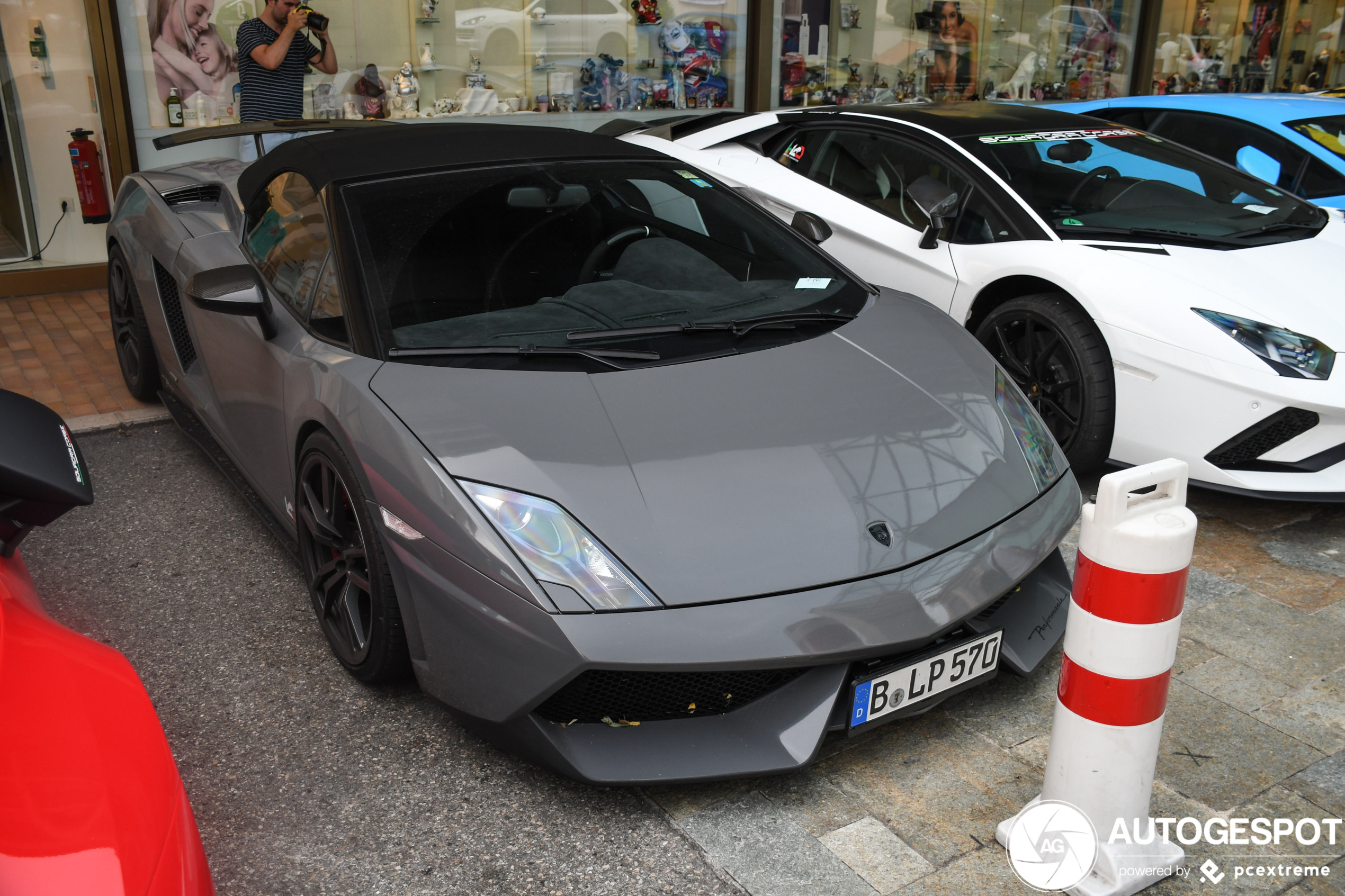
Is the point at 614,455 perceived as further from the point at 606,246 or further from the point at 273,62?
the point at 273,62

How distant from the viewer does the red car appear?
116 centimetres

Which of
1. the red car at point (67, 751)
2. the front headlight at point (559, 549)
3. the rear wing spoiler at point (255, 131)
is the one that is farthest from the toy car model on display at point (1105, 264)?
the red car at point (67, 751)

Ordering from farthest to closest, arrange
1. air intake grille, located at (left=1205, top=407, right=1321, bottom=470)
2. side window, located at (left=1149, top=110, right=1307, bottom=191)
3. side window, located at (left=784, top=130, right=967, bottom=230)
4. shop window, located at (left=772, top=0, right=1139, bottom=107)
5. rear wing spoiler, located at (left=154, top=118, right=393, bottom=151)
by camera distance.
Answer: shop window, located at (left=772, top=0, right=1139, bottom=107)
side window, located at (left=1149, top=110, right=1307, bottom=191)
side window, located at (left=784, top=130, right=967, bottom=230)
rear wing spoiler, located at (left=154, top=118, right=393, bottom=151)
air intake grille, located at (left=1205, top=407, right=1321, bottom=470)

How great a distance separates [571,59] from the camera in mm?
8375

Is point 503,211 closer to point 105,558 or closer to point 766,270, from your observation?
point 766,270

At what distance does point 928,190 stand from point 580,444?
2.40 meters

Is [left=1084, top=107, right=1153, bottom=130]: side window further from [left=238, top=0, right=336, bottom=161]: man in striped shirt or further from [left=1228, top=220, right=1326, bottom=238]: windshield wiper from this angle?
[left=238, top=0, right=336, bottom=161]: man in striped shirt

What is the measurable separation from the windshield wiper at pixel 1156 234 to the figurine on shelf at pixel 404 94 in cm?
525

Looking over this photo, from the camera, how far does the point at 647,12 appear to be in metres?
8.60

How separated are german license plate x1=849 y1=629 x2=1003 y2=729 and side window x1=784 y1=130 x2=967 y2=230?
96.5 inches

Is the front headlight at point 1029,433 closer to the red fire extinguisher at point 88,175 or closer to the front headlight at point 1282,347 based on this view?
the front headlight at point 1282,347

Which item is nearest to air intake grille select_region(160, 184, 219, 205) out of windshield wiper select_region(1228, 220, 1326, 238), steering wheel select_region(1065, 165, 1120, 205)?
steering wheel select_region(1065, 165, 1120, 205)

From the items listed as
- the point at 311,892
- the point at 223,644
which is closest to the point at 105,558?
the point at 223,644

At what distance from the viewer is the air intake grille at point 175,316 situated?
150 inches
